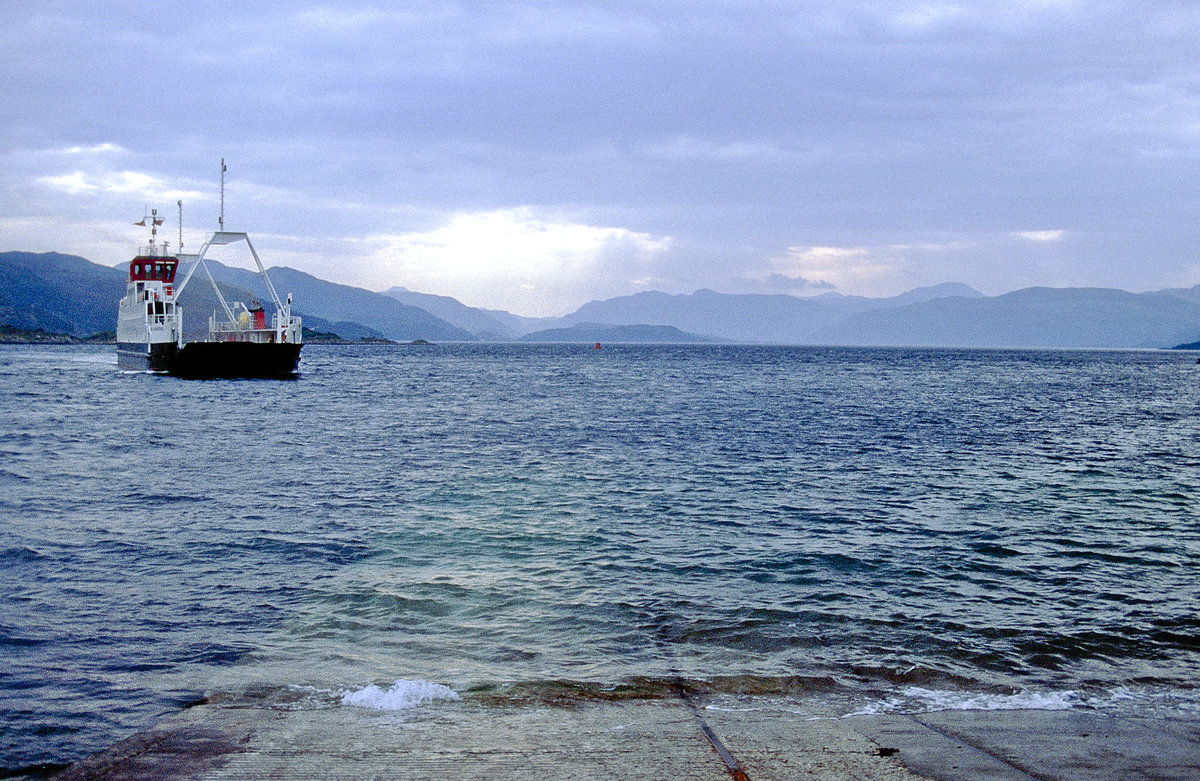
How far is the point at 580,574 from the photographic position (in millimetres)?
12477

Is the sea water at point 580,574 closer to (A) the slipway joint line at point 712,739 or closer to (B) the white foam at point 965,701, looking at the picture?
(B) the white foam at point 965,701

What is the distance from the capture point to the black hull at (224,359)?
2435 inches

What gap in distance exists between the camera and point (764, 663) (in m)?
8.86

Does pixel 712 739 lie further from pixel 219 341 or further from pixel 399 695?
pixel 219 341

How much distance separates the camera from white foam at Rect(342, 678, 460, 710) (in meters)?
7.27

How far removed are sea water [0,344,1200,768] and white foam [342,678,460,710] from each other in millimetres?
35

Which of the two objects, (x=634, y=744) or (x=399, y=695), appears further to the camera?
(x=399, y=695)

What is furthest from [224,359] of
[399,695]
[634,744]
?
[634,744]

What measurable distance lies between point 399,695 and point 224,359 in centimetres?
6171

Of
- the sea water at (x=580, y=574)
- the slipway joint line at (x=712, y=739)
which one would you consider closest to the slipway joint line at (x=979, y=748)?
the sea water at (x=580, y=574)

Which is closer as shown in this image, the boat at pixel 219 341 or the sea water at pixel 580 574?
the sea water at pixel 580 574

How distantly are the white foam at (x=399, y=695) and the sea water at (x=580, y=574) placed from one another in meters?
0.04

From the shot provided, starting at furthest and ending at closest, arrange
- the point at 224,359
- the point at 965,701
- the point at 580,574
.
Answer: the point at 224,359, the point at 580,574, the point at 965,701

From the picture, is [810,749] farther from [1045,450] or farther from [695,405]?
[695,405]
